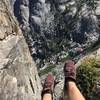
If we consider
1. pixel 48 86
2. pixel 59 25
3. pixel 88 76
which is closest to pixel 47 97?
pixel 48 86

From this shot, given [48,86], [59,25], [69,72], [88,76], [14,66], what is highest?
[69,72]

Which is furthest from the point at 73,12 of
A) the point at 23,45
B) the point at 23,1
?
the point at 23,45

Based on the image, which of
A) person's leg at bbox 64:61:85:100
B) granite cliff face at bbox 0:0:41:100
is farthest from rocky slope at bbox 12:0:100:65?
person's leg at bbox 64:61:85:100

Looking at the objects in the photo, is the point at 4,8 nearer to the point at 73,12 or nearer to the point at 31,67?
the point at 31,67

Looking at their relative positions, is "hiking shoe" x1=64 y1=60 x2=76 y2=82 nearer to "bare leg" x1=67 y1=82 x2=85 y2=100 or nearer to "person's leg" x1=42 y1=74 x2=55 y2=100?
"bare leg" x1=67 y1=82 x2=85 y2=100

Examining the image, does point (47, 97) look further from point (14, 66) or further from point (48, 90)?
point (14, 66)

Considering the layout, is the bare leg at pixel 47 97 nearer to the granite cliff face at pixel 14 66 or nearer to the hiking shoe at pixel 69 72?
the hiking shoe at pixel 69 72

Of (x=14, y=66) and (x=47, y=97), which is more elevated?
(x=47, y=97)

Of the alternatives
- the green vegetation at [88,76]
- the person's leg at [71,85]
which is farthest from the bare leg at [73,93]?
the green vegetation at [88,76]
